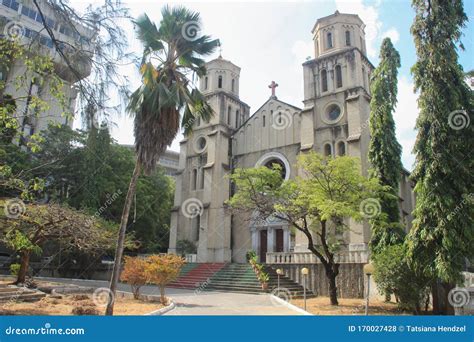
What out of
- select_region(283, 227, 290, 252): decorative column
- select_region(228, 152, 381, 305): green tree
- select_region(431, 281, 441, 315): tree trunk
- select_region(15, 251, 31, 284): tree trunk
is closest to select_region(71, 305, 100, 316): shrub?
select_region(15, 251, 31, 284): tree trunk

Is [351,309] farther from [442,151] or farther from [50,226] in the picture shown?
[50,226]

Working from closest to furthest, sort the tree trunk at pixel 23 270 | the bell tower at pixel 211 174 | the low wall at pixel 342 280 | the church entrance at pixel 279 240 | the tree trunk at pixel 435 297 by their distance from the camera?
the tree trunk at pixel 435 297
the tree trunk at pixel 23 270
the low wall at pixel 342 280
the church entrance at pixel 279 240
the bell tower at pixel 211 174

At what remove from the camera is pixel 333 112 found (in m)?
24.5

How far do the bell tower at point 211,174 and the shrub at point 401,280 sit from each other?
1499 cm

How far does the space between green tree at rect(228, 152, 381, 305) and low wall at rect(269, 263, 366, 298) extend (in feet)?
8.50

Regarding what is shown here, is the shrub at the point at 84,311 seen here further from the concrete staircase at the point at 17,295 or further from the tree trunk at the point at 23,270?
the tree trunk at the point at 23,270

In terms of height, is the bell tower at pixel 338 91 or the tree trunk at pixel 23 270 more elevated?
the bell tower at pixel 338 91

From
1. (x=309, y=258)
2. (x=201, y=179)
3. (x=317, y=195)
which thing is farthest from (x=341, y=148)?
(x=201, y=179)

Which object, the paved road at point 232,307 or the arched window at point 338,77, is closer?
the paved road at point 232,307

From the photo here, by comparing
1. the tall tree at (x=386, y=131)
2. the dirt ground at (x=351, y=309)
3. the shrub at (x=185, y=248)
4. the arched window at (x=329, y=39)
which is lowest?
the dirt ground at (x=351, y=309)

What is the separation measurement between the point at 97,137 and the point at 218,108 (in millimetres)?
24283

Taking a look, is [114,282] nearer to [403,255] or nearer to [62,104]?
[62,104]

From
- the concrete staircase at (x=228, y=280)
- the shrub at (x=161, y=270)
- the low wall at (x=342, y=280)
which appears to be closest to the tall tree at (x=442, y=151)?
the low wall at (x=342, y=280)

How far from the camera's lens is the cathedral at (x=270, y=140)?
23.5 metres
